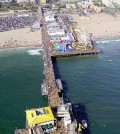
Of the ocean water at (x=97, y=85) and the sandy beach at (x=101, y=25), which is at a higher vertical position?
the sandy beach at (x=101, y=25)

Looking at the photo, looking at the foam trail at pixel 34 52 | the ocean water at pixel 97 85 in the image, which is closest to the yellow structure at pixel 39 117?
the ocean water at pixel 97 85

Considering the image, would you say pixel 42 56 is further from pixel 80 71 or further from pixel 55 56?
pixel 80 71

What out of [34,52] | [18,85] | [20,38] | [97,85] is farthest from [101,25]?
[18,85]

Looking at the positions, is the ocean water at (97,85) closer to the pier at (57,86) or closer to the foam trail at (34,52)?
the pier at (57,86)

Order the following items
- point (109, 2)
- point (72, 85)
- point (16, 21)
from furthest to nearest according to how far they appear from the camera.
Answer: point (109, 2), point (16, 21), point (72, 85)

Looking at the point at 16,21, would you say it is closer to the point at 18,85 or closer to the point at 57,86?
the point at 18,85

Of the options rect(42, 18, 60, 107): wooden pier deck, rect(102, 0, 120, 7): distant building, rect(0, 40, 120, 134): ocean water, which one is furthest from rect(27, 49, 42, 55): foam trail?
rect(102, 0, 120, 7): distant building
